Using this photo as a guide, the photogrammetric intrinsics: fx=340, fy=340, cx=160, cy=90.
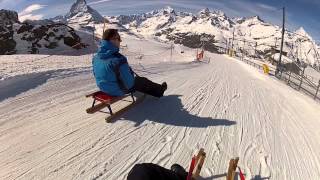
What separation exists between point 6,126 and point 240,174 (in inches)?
179

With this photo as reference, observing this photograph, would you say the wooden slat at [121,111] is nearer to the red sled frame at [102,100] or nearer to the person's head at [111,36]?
the red sled frame at [102,100]

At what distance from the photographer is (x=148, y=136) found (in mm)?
6766

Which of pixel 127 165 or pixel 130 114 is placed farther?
pixel 130 114

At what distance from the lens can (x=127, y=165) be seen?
5.50 m

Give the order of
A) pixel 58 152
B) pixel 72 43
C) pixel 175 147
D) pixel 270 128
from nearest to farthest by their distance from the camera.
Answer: pixel 58 152 < pixel 175 147 < pixel 270 128 < pixel 72 43

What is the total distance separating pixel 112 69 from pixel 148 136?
1666 millimetres

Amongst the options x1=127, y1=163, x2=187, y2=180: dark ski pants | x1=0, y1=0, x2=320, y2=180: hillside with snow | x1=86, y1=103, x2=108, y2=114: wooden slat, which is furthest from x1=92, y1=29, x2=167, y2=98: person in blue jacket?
x1=127, y1=163, x2=187, y2=180: dark ski pants

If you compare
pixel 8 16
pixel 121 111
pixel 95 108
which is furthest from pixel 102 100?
pixel 8 16

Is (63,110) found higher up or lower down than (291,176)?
higher up

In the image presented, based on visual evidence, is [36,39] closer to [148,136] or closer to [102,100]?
[102,100]

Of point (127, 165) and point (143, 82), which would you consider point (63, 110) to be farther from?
point (127, 165)

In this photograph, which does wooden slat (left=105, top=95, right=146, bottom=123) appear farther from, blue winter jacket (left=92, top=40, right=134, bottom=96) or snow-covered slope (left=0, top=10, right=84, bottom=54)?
snow-covered slope (left=0, top=10, right=84, bottom=54)

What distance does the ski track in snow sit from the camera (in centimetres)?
548

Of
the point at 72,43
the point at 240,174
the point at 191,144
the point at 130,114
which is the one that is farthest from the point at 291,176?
the point at 72,43
